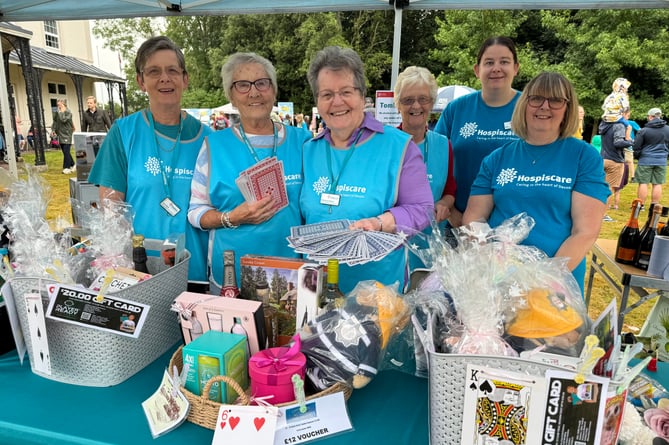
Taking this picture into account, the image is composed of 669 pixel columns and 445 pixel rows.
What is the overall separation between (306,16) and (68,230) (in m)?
22.1

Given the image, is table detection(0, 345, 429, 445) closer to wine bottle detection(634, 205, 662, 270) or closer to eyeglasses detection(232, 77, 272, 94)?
eyeglasses detection(232, 77, 272, 94)

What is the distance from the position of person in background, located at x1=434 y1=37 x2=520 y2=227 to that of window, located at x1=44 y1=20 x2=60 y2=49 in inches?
978

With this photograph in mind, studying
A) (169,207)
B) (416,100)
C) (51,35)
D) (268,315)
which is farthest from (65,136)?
(51,35)

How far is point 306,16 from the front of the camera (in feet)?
69.3

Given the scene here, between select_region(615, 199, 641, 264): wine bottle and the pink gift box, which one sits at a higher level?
the pink gift box

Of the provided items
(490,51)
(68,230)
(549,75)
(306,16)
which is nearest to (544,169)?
(549,75)

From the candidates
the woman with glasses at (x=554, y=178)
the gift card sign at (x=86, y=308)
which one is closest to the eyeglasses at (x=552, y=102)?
the woman with glasses at (x=554, y=178)

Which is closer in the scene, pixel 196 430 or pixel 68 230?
pixel 196 430

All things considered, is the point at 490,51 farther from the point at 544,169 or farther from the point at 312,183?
the point at 312,183

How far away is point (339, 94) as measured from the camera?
1721mm

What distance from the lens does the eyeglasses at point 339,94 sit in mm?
1720

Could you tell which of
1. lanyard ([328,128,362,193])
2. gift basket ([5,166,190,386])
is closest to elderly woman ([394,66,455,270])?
lanyard ([328,128,362,193])

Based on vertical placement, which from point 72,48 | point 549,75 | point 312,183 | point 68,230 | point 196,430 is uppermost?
point 72,48

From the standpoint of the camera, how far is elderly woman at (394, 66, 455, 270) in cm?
237
